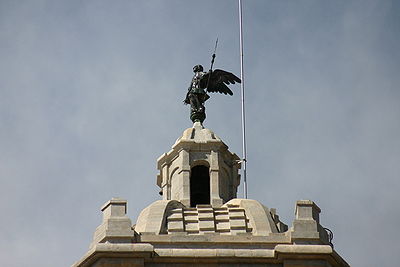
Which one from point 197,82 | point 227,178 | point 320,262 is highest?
point 197,82

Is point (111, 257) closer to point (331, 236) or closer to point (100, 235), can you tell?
point (100, 235)

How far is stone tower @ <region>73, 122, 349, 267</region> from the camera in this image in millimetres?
64812

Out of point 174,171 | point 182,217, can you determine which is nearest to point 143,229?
point 182,217

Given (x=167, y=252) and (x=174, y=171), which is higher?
(x=174, y=171)

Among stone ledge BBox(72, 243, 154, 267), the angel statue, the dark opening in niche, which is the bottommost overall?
stone ledge BBox(72, 243, 154, 267)

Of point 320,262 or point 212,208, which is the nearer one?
point 320,262

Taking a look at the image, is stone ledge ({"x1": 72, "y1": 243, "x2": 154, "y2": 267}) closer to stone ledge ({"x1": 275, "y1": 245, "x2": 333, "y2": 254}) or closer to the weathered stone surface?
the weathered stone surface

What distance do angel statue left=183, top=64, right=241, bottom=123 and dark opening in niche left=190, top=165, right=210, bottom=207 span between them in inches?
106

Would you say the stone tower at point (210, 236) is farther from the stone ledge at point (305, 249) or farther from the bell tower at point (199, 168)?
the bell tower at point (199, 168)

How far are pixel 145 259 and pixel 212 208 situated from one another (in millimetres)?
5870

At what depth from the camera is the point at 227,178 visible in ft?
242

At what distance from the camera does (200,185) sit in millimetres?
73688

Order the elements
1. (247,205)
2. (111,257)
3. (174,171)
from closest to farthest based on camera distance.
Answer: (111,257), (247,205), (174,171)

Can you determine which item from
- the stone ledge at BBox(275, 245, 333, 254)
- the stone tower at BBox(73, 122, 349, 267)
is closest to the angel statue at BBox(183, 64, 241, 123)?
the stone tower at BBox(73, 122, 349, 267)
